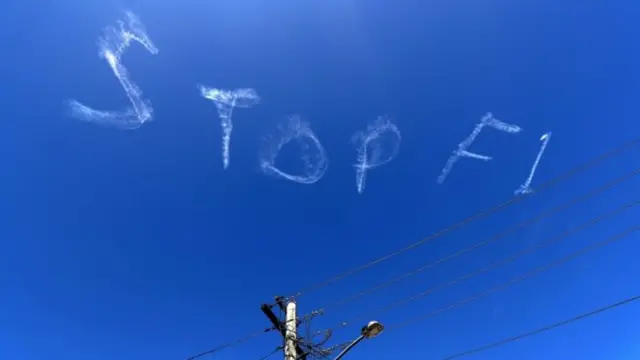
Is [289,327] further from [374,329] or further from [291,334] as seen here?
[374,329]

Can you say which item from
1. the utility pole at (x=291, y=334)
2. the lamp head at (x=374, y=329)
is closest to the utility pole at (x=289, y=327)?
the utility pole at (x=291, y=334)

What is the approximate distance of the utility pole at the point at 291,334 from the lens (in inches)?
377

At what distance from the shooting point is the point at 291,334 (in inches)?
388

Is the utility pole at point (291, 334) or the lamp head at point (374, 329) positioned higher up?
the utility pole at point (291, 334)

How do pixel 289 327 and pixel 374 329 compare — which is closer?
pixel 374 329

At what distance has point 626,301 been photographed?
820 cm

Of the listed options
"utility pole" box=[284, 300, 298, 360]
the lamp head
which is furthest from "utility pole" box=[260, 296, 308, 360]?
the lamp head

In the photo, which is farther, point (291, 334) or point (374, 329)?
point (291, 334)

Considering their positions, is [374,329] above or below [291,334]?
below

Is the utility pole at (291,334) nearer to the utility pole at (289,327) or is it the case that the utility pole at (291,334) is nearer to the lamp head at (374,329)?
the utility pole at (289,327)

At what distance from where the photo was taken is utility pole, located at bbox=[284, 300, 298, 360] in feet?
31.4

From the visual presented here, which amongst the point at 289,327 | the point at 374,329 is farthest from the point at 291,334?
the point at 374,329

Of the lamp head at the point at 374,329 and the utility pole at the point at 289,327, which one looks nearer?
the lamp head at the point at 374,329

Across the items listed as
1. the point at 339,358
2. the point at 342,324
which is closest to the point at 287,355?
the point at 339,358
